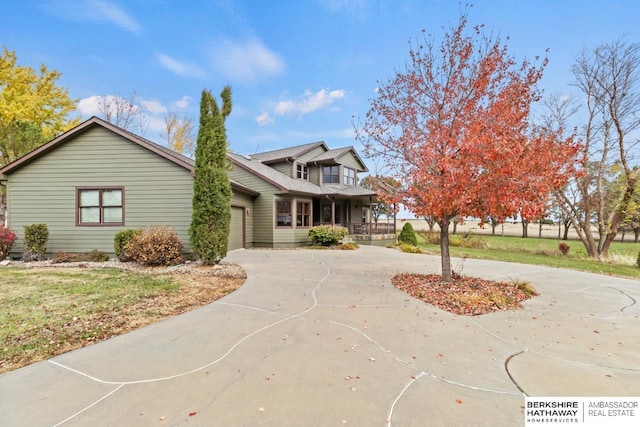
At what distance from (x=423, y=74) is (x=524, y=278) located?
6.23 m

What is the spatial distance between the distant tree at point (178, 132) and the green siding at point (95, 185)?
15.4 meters

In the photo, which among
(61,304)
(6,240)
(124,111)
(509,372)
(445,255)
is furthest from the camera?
(124,111)

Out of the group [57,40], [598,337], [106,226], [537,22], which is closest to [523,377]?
[598,337]

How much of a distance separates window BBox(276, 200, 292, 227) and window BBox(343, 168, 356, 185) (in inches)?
235

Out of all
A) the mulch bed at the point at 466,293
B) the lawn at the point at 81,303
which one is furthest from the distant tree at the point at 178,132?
the mulch bed at the point at 466,293

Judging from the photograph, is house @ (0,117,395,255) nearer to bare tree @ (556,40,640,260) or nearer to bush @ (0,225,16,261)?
bush @ (0,225,16,261)

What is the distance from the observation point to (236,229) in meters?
14.1

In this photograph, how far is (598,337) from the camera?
382cm

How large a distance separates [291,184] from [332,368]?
47.1 feet

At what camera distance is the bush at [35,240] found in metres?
10.1

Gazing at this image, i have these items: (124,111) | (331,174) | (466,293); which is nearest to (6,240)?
(466,293)

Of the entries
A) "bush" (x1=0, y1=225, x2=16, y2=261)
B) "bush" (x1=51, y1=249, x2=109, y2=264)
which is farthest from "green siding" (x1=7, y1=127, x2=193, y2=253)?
"bush" (x1=0, y1=225, x2=16, y2=261)

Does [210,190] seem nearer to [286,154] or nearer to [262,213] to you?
[262,213]

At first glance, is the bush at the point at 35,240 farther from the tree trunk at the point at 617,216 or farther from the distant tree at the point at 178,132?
the tree trunk at the point at 617,216
